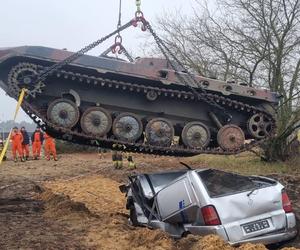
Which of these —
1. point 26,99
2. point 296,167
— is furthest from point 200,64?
point 26,99

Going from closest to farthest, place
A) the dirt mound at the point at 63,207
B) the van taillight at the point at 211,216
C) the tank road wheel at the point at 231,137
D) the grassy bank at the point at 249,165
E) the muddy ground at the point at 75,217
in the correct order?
the van taillight at the point at 211,216, the muddy ground at the point at 75,217, the dirt mound at the point at 63,207, the tank road wheel at the point at 231,137, the grassy bank at the point at 249,165

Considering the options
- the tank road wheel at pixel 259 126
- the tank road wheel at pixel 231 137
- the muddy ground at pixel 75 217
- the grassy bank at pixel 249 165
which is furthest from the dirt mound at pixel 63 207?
the grassy bank at pixel 249 165

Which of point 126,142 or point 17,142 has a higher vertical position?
point 126,142

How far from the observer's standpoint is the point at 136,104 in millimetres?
12125

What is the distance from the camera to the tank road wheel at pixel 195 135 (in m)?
11.9

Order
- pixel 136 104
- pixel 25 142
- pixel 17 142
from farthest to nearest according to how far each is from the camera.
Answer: pixel 25 142, pixel 17 142, pixel 136 104

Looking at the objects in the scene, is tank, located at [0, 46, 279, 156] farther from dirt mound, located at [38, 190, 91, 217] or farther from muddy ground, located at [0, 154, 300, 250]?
muddy ground, located at [0, 154, 300, 250]

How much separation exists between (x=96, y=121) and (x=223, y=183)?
142 inches

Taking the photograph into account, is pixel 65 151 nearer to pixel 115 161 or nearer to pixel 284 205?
pixel 115 161

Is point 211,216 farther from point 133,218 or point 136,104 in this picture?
point 136,104

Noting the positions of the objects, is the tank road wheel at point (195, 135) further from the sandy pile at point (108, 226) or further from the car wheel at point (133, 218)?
the sandy pile at point (108, 226)

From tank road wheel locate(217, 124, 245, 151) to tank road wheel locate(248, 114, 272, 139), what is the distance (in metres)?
0.38

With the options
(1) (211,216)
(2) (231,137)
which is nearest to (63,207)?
(2) (231,137)

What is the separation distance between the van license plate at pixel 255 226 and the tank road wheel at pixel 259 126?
4481 millimetres
